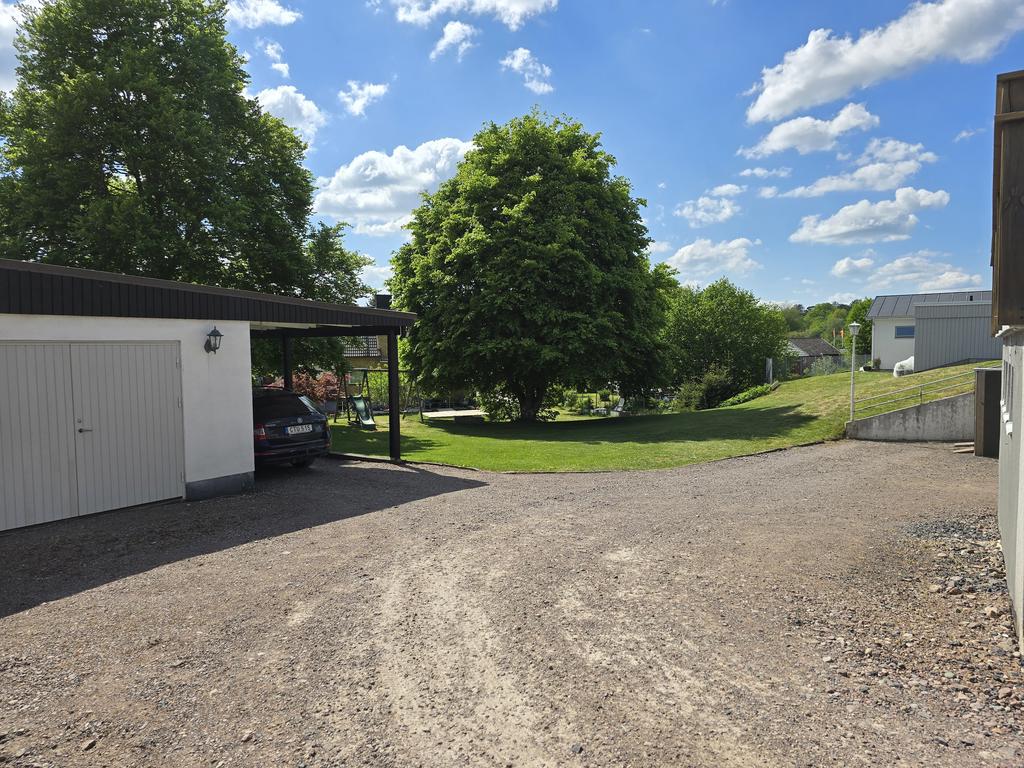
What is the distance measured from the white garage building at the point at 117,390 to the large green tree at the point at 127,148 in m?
8.01

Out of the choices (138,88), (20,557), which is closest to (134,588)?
(20,557)

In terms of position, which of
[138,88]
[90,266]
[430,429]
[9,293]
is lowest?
[430,429]

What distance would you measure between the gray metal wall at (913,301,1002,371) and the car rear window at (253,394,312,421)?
72.8 feet

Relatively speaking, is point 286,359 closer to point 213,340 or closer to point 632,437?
point 213,340

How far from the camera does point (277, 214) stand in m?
18.7

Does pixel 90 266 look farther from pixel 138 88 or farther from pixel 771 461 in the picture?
pixel 771 461

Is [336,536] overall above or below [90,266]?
below

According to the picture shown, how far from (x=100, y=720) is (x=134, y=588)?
234 cm

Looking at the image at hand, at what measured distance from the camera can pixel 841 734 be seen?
317 cm

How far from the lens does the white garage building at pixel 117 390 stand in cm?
715

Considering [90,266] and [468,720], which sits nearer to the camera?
[468,720]

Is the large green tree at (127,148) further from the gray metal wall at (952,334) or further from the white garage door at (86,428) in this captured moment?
the gray metal wall at (952,334)

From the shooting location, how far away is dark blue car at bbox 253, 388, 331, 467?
10695 mm

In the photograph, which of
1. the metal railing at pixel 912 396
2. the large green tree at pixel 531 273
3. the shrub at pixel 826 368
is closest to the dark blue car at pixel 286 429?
the large green tree at pixel 531 273
